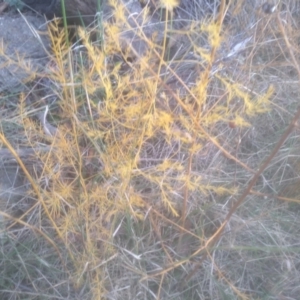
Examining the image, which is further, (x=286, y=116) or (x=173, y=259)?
(x=286, y=116)

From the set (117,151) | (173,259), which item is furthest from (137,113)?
(173,259)

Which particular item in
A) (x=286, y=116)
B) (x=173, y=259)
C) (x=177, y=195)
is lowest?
(x=173, y=259)

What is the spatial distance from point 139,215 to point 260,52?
85 cm

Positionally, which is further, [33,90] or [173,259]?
[33,90]

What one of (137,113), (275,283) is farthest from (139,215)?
(275,283)

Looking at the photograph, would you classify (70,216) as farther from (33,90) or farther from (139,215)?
(33,90)

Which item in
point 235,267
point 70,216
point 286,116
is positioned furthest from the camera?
point 286,116

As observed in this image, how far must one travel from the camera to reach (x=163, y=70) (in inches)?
75.0

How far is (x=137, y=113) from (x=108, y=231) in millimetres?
324

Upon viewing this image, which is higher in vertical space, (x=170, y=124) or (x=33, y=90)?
(x=170, y=124)

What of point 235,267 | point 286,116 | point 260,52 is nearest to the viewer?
point 235,267

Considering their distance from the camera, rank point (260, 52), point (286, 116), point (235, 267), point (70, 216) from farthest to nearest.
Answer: point (260, 52)
point (286, 116)
point (235, 267)
point (70, 216)

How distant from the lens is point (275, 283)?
1.57m

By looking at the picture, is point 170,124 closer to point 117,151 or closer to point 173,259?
point 117,151
